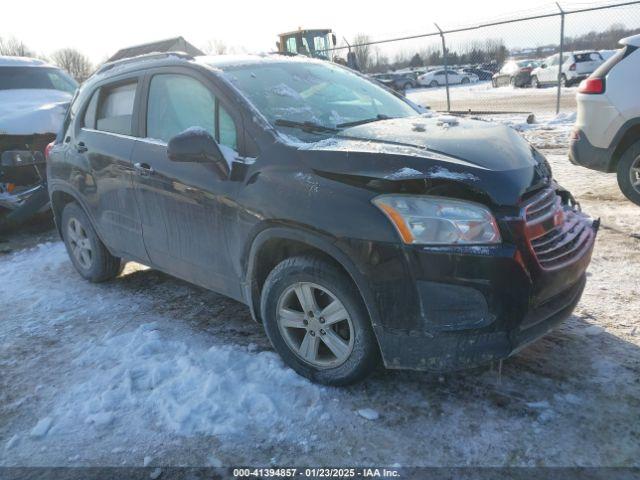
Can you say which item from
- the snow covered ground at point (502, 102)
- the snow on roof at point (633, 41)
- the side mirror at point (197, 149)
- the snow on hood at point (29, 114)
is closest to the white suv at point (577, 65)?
the snow covered ground at point (502, 102)

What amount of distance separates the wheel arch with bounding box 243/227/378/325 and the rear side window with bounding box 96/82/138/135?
165cm

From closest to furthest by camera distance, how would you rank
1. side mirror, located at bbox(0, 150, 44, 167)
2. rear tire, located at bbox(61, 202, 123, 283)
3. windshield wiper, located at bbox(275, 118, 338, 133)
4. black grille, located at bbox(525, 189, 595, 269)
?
black grille, located at bbox(525, 189, 595, 269) → windshield wiper, located at bbox(275, 118, 338, 133) → rear tire, located at bbox(61, 202, 123, 283) → side mirror, located at bbox(0, 150, 44, 167)

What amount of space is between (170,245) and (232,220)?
2.60 ft

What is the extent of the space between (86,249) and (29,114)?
3.27m

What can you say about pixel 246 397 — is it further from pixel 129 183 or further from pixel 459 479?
pixel 129 183

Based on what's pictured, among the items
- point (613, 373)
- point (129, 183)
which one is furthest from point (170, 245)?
point (613, 373)

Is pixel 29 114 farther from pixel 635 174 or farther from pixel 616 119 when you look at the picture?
pixel 635 174

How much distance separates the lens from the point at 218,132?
130 inches

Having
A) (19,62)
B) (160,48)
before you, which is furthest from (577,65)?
(19,62)

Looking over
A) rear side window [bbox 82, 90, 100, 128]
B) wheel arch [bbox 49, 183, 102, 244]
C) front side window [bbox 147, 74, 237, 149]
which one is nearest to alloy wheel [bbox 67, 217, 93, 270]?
wheel arch [bbox 49, 183, 102, 244]

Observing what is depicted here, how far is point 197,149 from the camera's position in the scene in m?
3.05

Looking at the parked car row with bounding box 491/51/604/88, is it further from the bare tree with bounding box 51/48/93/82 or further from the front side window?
the bare tree with bounding box 51/48/93/82

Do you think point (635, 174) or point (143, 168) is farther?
point (635, 174)

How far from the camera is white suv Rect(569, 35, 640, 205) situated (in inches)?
217
